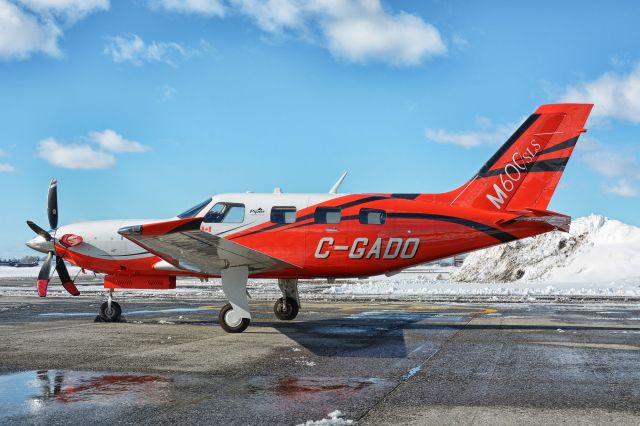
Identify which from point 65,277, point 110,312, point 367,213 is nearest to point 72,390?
point 367,213

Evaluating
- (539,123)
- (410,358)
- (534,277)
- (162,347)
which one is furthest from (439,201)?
(534,277)

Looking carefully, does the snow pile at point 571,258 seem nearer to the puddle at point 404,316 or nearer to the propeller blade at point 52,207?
the puddle at point 404,316

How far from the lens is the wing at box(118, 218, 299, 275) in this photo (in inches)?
448

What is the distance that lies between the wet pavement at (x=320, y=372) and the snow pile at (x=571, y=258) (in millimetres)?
30471

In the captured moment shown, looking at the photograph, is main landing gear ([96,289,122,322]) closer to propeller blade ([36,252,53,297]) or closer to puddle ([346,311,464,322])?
propeller blade ([36,252,53,297])

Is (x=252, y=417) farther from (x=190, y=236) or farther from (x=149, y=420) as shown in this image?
(x=190, y=236)

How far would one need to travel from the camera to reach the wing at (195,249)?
11377 mm

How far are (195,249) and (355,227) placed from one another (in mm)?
4102

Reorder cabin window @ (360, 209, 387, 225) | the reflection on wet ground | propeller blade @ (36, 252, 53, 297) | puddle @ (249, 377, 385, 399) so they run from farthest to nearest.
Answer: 1. propeller blade @ (36, 252, 53, 297)
2. cabin window @ (360, 209, 387, 225)
3. puddle @ (249, 377, 385, 399)
4. the reflection on wet ground

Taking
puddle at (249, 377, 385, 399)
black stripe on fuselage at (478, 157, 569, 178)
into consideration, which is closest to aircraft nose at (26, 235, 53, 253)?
puddle at (249, 377, 385, 399)

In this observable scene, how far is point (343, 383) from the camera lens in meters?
7.77

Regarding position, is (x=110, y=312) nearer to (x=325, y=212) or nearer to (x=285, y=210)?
(x=285, y=210)

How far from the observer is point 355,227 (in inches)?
577

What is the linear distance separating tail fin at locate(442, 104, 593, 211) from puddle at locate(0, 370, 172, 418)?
33.7 ft
